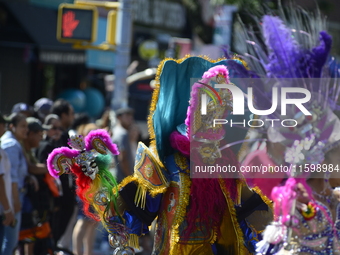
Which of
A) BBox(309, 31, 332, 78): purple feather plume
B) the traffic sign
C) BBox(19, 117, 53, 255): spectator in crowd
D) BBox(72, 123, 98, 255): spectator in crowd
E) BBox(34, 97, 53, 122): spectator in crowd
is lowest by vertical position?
BBox(72, 123, 98, 255): spectator in crowd

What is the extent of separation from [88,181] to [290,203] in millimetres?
1411

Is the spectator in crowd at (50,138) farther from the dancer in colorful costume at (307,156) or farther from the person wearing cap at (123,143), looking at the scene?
the dancer in colorful costume at (307,156)

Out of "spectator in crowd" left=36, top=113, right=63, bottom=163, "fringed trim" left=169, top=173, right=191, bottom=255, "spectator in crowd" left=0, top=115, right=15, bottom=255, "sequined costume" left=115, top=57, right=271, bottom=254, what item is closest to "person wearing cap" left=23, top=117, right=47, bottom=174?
"spectator in crowd" left=36, top=113, right=63, bottom=163

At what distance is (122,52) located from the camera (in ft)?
31.7

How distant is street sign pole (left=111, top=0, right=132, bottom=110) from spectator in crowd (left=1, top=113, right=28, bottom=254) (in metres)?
3.60

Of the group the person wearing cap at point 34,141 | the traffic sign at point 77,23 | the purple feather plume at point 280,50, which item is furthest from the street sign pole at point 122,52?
the purple feather plume at point 280,50

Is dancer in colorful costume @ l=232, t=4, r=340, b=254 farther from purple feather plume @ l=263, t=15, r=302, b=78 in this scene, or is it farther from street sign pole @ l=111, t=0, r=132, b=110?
street sign pole @ l=111, t=0, r=132, b=110

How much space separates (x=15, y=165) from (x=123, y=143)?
2094mm

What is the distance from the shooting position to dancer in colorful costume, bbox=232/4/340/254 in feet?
10.4

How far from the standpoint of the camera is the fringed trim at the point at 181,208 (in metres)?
3.94

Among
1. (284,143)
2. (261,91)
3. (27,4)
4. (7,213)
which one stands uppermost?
(27,4)

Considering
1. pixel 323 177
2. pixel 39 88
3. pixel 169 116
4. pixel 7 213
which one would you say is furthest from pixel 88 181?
pixel 39 88

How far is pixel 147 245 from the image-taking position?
26.5 ft

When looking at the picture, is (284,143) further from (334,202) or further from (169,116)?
(169,116)
